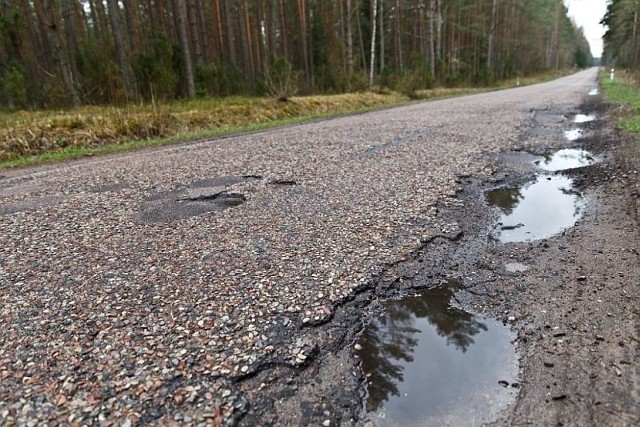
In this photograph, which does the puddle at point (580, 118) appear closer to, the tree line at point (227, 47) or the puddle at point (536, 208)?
the puddle at point (536, 208)

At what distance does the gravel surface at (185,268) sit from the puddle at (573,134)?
2.95 meters

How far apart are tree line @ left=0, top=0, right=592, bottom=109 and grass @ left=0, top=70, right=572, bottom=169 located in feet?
3.77

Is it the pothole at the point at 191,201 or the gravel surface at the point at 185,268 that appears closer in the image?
the gravel surface at the point at 185,268

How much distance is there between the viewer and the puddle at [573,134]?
27.7ft

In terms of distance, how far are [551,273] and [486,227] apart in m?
1.02

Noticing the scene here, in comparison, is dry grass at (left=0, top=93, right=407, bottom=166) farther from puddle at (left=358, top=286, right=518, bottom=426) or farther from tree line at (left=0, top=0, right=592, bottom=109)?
puddle at (left=358, top=286, right=518, bottom=426)

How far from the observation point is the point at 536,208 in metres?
4.70

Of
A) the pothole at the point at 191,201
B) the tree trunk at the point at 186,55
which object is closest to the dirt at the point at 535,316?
the pothole at the point at 191,201

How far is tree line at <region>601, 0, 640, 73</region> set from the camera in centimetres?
3256

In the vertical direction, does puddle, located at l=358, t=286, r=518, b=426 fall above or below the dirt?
below

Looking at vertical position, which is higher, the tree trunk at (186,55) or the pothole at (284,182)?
the tree trunk at (186,55)

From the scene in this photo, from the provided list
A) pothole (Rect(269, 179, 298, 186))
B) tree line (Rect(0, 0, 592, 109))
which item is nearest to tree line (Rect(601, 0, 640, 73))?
tree line (Rect(0, 0, 592, 109))

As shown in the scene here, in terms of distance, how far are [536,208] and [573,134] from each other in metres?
5.39

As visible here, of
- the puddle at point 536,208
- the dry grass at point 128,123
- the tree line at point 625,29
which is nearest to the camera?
the puddle at point 536,208
